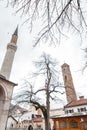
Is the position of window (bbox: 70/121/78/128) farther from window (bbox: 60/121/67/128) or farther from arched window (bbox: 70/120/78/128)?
window (bbox: 60/121/67/128)

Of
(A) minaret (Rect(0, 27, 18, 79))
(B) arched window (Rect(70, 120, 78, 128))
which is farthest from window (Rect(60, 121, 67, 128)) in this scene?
(A) minaret (Rect(0, 27, 18, 79))

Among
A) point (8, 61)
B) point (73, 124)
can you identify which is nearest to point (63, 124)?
point (73, 124)

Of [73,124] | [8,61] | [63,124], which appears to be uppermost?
[8,61]

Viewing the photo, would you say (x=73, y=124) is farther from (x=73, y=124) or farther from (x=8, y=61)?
(x=8, y=61)

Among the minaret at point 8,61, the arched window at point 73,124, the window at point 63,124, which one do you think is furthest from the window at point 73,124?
the minaret at point 8,61

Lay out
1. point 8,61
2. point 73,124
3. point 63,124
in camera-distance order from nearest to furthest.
Result: 1. point 73,124
2. point 63,124
3. point 8,61

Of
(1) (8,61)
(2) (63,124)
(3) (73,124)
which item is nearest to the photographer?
(3) (73,124)

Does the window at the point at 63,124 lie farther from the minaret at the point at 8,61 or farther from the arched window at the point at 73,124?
the minaret at the point at 8,61

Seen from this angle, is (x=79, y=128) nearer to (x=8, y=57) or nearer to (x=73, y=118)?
(x=73, y=118)

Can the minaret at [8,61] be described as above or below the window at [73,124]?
above

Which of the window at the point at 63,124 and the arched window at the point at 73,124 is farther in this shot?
the window at the point at 63,124

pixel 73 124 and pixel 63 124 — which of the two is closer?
pixel 73 124

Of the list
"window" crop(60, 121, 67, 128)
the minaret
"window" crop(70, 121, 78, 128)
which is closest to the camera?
"window" crop(70, 121, 78, 128)

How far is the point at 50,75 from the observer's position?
20.7 meters
